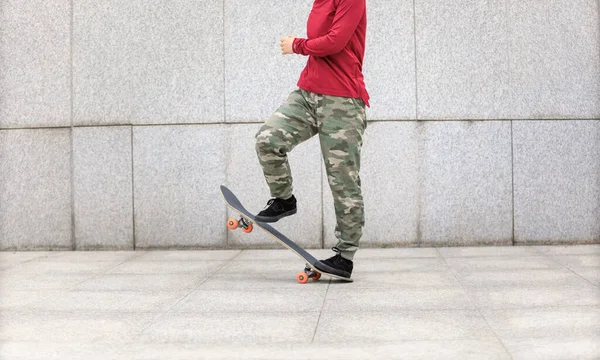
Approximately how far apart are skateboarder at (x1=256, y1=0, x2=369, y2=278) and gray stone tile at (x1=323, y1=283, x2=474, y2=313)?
0.42 m

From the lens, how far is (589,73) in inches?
288

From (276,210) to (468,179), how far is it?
8.91 feet

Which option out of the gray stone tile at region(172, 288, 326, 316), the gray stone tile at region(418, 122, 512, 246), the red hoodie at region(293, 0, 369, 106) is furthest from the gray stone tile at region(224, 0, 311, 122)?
the gray stone tile at region(172, 288, 326, 316)

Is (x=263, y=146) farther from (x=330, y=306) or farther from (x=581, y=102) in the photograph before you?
(x=581, y=102)

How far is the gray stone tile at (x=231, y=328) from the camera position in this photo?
12.2ft

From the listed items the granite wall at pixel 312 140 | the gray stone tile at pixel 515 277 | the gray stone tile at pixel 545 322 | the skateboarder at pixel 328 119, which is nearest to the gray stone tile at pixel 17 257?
the granite wall at pixel 312 140

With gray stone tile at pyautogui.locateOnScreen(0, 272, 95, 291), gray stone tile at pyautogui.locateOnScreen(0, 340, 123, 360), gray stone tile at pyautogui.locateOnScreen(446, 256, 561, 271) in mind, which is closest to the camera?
gray stone tile at pyautogui.locateOnScreen(0, 340, 123, 360)

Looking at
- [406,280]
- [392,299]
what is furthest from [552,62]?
[392,299]

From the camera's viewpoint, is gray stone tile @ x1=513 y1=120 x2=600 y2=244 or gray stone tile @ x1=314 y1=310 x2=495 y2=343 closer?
gray stone tile @ x1=314 y1=310 x2=495 y2=343

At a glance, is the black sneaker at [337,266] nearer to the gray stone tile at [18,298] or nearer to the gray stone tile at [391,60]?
the gray stone tile at [18,298]

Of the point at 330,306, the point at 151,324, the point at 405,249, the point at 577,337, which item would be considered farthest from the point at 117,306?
the point at 405,249

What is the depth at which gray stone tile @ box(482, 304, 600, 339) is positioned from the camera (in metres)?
3.68

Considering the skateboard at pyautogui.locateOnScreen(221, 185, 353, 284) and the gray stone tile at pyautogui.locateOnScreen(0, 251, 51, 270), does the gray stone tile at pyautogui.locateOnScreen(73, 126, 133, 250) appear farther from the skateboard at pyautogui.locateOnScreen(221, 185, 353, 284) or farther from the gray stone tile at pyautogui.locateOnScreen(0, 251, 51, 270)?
the skateboard at pyautogui.locateOnScreen(221, 185, 353, 284)

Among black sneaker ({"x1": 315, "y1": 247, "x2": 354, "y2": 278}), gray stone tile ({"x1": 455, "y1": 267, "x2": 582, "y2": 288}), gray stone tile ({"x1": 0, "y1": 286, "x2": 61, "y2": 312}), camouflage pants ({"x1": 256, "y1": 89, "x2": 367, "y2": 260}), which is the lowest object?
gray stone tile ({"x1": 0, "y1": 286, "x2": 61, "y2": 312})
